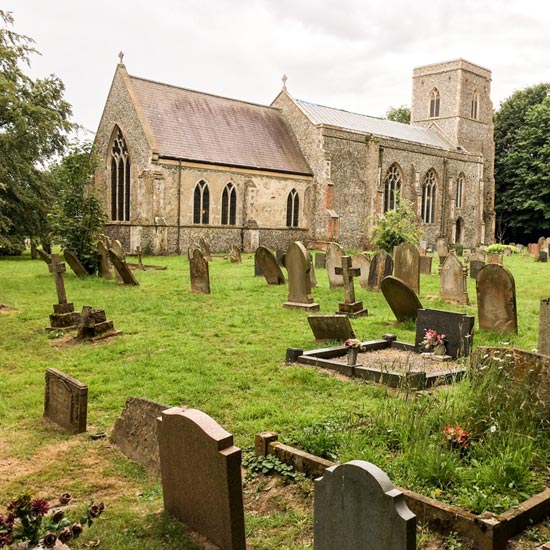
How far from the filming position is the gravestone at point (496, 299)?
836cm

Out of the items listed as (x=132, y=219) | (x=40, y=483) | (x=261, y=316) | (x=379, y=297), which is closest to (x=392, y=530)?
(x=40, y=483)

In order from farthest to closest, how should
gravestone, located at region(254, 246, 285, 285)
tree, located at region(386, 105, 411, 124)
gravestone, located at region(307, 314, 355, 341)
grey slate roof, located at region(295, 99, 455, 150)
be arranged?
tree, located at region(386, 105, 411, 124) → grey slate roof, located at region(295, 99, 455, 150) → gravestone, located at region(254, 246, 285, 285) → gravestone, located at region(307, 314, 355, 341)

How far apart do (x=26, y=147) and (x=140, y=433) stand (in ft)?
67.5

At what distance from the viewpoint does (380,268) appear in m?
13.1

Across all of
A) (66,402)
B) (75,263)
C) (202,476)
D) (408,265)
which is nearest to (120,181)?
(75,263)

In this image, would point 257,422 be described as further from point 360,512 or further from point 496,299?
point 496,299

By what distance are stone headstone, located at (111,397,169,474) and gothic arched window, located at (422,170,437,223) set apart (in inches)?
1346

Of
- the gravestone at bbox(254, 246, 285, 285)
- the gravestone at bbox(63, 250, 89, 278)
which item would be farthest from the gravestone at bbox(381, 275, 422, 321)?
the gravestone at bbox(63, 250, 89, 278)

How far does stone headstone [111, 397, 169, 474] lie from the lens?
4.29 metres

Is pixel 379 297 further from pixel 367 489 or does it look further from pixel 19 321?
pixel 367 489

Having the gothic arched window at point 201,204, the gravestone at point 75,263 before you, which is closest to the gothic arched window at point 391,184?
the gothic arched window at point 201,204

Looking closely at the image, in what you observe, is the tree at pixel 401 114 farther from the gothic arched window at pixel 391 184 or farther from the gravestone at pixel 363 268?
the gravestone at pixel 363 268

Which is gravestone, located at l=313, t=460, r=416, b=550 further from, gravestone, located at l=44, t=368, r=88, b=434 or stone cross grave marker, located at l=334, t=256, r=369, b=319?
stone cross grave marker, located at l=334, t=256, r=369, b=319

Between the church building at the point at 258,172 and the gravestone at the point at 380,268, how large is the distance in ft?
45.4
